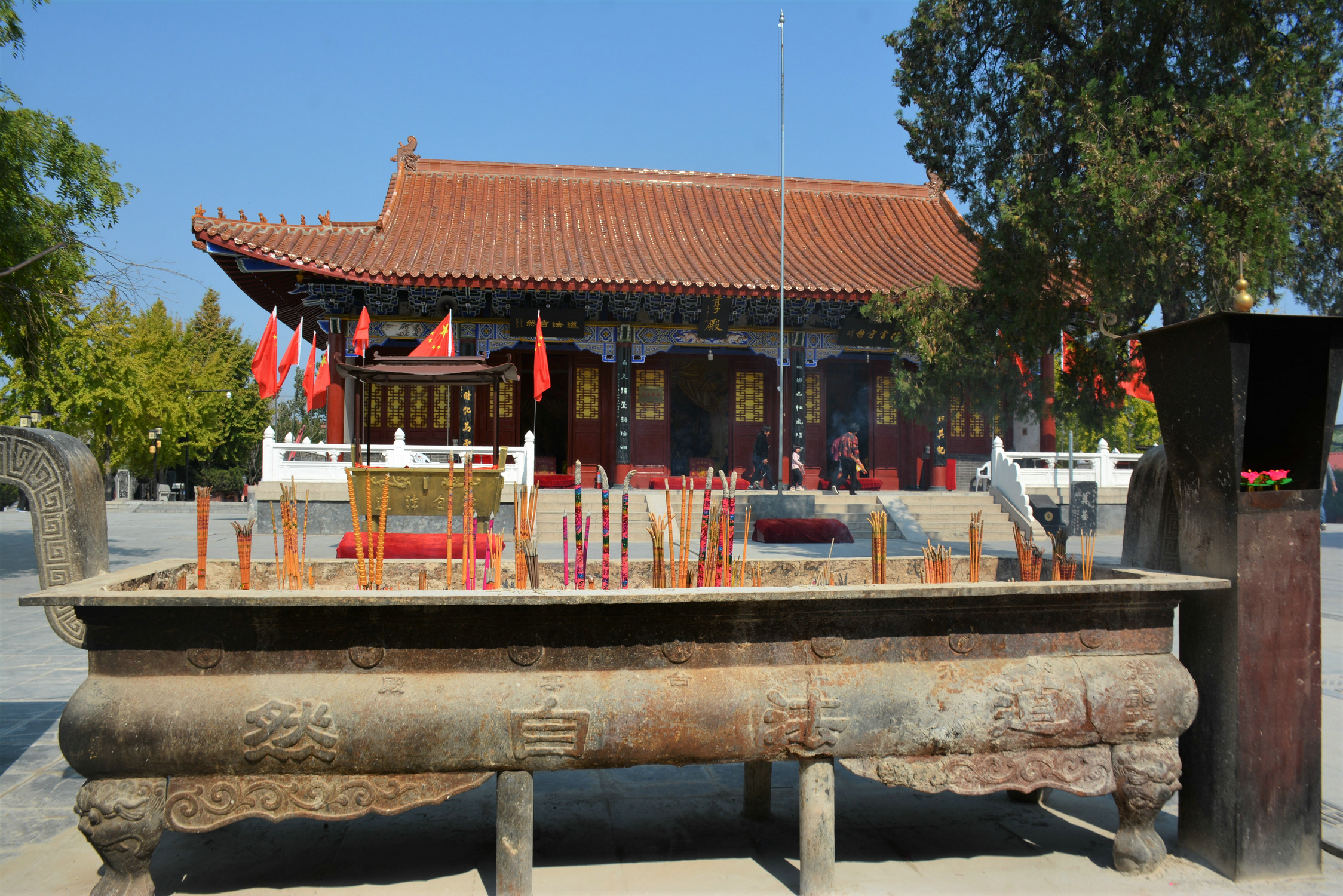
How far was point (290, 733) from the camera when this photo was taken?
2250mm

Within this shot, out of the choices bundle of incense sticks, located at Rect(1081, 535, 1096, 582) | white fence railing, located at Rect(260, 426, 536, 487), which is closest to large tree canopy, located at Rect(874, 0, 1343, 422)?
bundle of incense sticks, located at Rect(1081, 535, 1096, 582)

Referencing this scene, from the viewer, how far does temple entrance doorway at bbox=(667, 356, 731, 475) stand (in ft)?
51.7

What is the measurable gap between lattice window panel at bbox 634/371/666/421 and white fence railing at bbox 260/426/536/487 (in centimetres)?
366

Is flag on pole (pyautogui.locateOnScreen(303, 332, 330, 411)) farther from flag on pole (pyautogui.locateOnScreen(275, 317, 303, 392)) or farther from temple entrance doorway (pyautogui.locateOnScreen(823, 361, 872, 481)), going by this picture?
temple entrance doorway (pyautogui.locateOnScreen(823, 361, 872, 481))

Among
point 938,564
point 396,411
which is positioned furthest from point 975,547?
point 396,411

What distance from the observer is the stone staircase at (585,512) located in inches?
440

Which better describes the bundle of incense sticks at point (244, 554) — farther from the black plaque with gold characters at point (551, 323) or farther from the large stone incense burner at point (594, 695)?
the black plaque with gold characters at point (551, 323)

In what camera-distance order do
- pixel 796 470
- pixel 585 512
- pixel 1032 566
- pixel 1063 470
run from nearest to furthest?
1. pixel 1032 566
2. pixel 585 512
3. pixel 1063 470
4. pixel 796 470

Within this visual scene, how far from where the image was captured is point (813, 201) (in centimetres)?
1723

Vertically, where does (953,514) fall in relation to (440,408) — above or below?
below

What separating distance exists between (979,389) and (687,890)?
20.4ft

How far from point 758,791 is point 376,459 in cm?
985

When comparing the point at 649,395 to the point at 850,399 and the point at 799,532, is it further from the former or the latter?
the point at 799,532

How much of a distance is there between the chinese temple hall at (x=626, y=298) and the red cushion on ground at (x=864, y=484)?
21 cm
